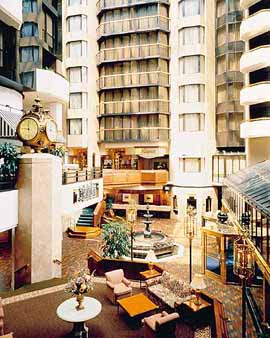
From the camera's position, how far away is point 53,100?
1761cm

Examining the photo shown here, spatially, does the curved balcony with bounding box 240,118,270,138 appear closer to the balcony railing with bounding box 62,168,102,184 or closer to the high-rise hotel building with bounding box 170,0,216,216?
the high-rise hotel building with bounding box 170,0,216,216

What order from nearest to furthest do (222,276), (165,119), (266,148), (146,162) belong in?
(222,276) < (266,148) < (165,119) < (146,162)

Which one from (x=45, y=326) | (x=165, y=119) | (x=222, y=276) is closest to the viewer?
(x=45, y=326)

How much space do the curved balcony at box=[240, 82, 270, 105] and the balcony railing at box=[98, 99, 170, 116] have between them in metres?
8.92

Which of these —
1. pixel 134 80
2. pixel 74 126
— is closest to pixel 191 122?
pixel 134 80

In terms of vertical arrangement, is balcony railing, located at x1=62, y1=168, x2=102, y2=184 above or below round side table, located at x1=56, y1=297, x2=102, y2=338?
above

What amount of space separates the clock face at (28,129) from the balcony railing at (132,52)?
17690 mm

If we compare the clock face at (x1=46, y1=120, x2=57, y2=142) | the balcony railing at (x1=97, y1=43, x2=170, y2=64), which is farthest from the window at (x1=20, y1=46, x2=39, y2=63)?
the balcony railing at (x1=97, y1=43, x2=170, y2=64)

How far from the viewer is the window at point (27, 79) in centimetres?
1548

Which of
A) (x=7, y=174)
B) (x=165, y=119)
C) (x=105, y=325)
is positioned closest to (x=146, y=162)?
(x=165, y=119)

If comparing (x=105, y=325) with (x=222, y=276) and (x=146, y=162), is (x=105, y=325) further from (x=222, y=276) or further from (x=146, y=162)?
(x=146, y=162)

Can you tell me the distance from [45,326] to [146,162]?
69.3 feet

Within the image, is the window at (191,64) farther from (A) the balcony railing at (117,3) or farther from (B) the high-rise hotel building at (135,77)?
(A) the balcony railing at (117,3)

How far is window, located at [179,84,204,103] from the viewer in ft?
80.5
